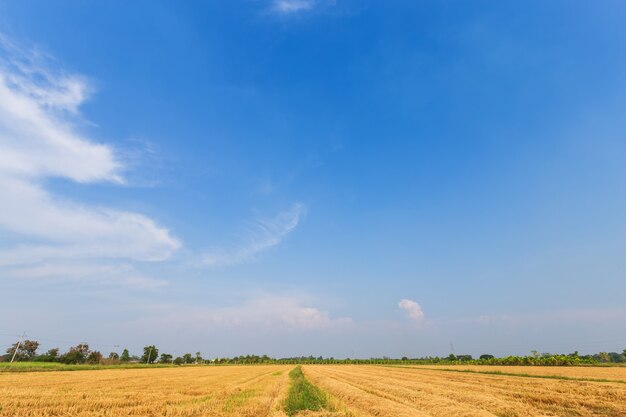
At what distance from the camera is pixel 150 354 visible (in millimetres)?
120812

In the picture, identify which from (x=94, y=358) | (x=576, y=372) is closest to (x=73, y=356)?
(x=94, y=358)

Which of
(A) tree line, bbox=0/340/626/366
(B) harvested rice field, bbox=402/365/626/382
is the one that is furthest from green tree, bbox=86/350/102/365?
(B) harvested rice field, bbox=402/365/626/382

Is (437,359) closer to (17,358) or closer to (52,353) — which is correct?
(52,353)

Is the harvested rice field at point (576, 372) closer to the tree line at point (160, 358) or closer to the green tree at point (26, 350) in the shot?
the tree line at point (160, 358)

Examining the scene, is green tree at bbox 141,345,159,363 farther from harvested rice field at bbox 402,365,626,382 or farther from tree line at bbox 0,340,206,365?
harvested rice field at bbox 402,365,626,382

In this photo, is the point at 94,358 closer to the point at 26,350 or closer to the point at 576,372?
the point at 26,350

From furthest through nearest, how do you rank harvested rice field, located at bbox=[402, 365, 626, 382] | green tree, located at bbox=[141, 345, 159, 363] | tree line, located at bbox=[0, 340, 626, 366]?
green tree, located at bbox=[141, 345, 159, 363] → tree line, located at bbox=[0, 340, 626, 366] → harvested rice field, located at bbox=[402, 365, 626, 382]

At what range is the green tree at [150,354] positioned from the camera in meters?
120

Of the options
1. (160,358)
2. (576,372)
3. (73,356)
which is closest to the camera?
(576,372)

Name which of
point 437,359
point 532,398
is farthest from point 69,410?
point 437,359

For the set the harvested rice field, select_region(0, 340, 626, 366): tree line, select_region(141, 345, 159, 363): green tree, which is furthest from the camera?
select_region(141, 345, 159, 363): green tree

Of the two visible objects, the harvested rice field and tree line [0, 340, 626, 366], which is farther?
tree line [0, 340, 626, 366]

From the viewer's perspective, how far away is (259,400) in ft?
51.0

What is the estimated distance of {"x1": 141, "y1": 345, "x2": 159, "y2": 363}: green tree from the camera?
12036 centimetres
